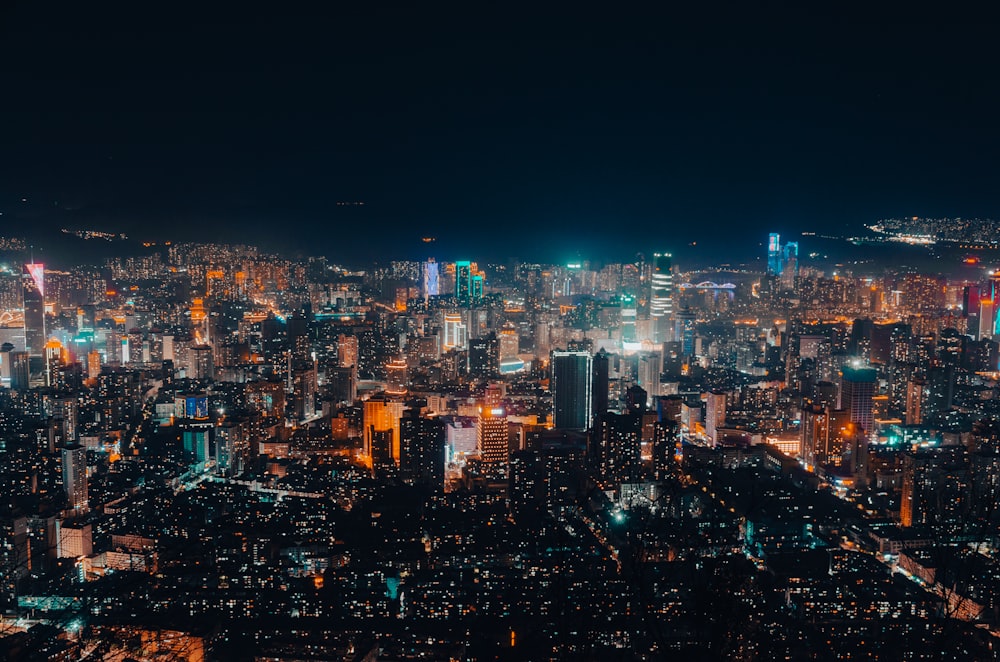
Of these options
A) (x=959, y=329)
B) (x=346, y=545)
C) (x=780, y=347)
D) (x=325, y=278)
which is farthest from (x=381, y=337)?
(x=959, y=329)

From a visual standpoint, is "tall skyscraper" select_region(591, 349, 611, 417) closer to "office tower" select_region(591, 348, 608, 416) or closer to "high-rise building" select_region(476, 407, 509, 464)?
"office tower" select_region(591, 348, 608, 416)

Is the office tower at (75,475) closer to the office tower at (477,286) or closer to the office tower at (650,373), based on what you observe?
the office tower at (650,373)

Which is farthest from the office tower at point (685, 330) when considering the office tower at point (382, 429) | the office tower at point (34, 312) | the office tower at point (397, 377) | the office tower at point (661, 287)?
the office tower at point (34, 312)

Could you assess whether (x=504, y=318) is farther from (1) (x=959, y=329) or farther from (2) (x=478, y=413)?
(1) (x=959, y=329)

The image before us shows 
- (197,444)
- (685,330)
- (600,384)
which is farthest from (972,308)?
(197,444)

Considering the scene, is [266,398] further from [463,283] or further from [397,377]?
[463,283]

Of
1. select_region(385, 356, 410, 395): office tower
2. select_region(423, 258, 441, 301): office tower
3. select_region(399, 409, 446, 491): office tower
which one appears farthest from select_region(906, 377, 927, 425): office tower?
select_region(423, 258, 441, 301): office tower
